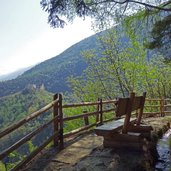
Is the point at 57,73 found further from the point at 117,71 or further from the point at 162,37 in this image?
the point at 162,37

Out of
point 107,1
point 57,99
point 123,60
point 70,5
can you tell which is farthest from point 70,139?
point 123,60

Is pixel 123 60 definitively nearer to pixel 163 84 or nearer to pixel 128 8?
pixel 163 84

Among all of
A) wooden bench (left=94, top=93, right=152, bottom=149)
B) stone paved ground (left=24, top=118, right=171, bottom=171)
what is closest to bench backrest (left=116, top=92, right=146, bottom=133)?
wooden bench (left=94, top=93, right=152, bottom=149)

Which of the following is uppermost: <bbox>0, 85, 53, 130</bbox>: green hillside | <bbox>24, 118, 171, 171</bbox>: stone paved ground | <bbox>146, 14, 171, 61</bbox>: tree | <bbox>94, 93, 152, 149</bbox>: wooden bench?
<bbox>146, 14, 171, 61</bbox>: tree

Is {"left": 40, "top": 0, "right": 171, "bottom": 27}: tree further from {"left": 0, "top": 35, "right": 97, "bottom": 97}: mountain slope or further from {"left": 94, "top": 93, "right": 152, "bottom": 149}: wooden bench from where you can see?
{"left": 0, "top": 35, "right": 97, "bottom": 97}: mountain slope

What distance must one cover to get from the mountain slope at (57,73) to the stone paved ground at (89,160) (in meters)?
146

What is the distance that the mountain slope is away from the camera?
160 m

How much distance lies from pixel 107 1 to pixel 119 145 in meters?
5.85

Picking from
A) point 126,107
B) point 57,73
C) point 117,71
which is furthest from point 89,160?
point 57,73

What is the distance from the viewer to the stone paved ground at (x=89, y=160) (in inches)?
213

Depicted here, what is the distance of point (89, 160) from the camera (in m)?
5.83

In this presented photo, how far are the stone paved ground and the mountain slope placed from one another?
146335 millimetres

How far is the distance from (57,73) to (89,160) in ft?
542

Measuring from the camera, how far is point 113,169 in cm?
525
